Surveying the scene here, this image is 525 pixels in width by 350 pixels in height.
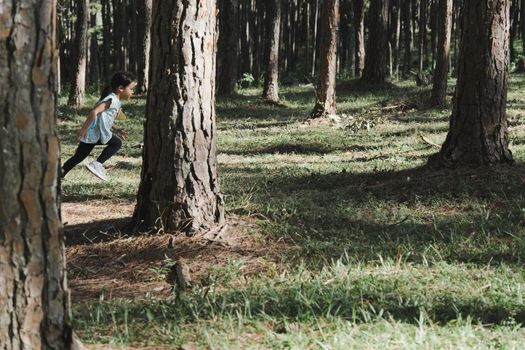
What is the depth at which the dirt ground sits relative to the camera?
633 centimetres

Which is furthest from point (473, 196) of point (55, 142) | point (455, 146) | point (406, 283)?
point (55, 142)

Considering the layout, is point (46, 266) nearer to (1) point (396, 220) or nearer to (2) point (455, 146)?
(1) point (396, 220)

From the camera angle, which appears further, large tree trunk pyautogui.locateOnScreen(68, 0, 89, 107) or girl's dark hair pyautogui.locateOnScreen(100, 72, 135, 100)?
large tree trunk pyautogui.locateOnScreen(68, 0, 89, 107)

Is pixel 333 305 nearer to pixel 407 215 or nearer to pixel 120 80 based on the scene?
pixel 407 215

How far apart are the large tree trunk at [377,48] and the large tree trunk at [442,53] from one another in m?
6.51

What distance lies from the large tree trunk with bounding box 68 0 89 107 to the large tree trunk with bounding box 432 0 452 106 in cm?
1127

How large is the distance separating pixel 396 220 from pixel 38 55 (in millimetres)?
5273

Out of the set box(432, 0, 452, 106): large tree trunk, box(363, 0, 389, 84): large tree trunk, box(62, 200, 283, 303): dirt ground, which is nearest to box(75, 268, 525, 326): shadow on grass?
box(62, 200, 283, 303): dirt ground

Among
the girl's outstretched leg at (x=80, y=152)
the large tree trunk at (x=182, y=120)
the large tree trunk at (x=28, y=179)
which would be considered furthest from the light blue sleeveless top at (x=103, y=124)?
the large tree trunk at (x=28, y=179)

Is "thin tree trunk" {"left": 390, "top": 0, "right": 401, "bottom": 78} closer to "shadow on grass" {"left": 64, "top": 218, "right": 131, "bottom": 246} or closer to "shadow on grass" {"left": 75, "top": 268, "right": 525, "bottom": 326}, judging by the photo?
"shadow on grass" {"left": 64, "top": 218, "right": 131, "bottom": 246}

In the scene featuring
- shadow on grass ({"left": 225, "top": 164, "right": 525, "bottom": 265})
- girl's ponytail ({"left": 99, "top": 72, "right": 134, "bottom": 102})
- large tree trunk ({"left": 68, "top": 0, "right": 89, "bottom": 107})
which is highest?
large tree trunk ({"left": 68, "top": 0, "right": 89, "bottom": 107})

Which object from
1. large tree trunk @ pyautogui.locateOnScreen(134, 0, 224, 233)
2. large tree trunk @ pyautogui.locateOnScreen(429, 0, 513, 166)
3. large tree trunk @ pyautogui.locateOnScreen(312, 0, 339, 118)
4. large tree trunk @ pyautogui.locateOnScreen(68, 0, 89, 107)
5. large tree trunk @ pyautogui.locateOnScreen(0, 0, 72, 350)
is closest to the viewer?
large tree trunk @ pyautogui.locateOnScreen(0, 0, 72, 350)

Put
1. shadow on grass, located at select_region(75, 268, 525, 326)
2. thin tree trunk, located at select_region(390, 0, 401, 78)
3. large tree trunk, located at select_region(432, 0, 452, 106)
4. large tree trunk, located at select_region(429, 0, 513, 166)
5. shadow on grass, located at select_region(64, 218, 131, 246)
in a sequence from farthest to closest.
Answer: thin tree trunk, located at select_region(390, 0, 401, 78) < large tree trunk, located at select_region(432, 0, 452, 106) < large tree trunk, located at select_region(429, 0, 513, 166) < shadow on grass, located at select_region(64, 218, 131, 246) < shadow on grass, located at select_region(75, 268, 525, 326)

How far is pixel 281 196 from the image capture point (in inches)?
368
